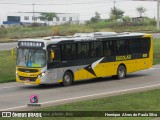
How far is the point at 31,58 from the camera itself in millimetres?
23656

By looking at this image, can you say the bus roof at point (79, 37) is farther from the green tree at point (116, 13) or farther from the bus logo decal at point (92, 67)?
the green tree at point (116, 13)

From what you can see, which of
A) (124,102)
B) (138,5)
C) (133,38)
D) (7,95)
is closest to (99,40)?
(133,38)

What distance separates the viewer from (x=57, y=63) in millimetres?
23906

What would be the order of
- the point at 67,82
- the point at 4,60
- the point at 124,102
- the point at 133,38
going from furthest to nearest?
1. the point at 4,60
2. the point at 133,38
3. the point at 67,82
4. the point at 124,102

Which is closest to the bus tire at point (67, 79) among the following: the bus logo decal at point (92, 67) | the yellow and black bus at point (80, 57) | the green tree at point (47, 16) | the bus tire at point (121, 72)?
the yellow and black bus at point (80, 57)

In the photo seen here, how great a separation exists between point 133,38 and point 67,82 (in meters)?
6.32

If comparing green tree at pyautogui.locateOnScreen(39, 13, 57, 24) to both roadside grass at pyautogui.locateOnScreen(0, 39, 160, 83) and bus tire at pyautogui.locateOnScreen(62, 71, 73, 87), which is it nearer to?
roadside grass at pyautogui.locateOnScreen(0, 39, 160, 83)

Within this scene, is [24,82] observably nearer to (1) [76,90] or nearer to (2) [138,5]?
(1) [76,90]

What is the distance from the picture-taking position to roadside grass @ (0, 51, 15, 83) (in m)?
27.6

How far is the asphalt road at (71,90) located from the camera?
18.7 meters

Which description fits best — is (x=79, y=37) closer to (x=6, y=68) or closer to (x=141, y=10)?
(x=6, y=68)

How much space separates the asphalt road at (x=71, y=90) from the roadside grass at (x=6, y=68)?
5.09 feet

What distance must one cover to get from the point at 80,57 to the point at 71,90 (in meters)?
3.17

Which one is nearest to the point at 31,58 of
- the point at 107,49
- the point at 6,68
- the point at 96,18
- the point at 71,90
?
the point at 71,90
